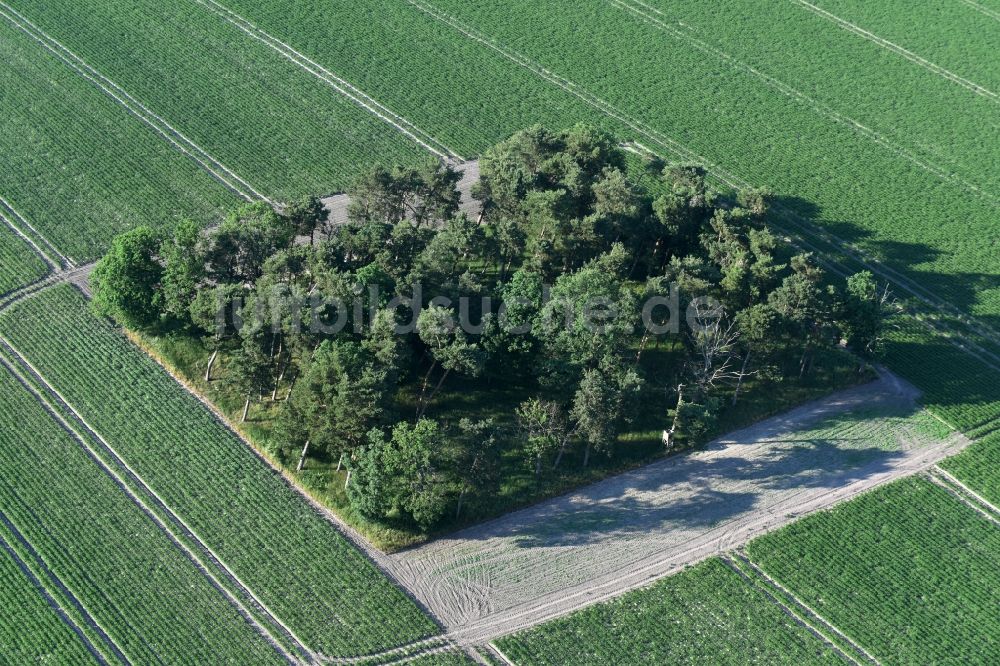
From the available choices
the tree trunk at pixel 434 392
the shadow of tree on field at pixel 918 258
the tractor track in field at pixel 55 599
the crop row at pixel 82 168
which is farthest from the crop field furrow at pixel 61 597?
the shadow of tree on field at pixel 918 258

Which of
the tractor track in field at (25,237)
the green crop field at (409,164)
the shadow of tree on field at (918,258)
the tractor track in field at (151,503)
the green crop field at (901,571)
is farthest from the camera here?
Answer: the shadow of tree on field at (918,258)

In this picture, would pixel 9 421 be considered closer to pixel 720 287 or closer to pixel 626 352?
pixel 626 352

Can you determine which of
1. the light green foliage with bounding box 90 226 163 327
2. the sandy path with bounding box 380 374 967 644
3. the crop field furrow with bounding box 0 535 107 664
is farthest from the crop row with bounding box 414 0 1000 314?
the crop field furrow with bounding box 0 535 107 664

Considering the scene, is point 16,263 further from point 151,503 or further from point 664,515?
point 664,515

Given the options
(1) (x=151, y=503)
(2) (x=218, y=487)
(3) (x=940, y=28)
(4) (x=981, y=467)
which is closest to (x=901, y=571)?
(4) (x=981, y=467)

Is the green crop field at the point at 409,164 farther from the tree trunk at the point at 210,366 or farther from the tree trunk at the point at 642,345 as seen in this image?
the tree trunk at the point at 642,345

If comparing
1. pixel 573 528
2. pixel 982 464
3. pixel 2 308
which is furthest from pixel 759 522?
pixel 2 308

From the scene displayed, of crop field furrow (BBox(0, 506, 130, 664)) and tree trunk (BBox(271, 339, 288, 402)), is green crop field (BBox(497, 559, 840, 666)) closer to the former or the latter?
crop field furrow (BBox(0, 506, 130, 664))
